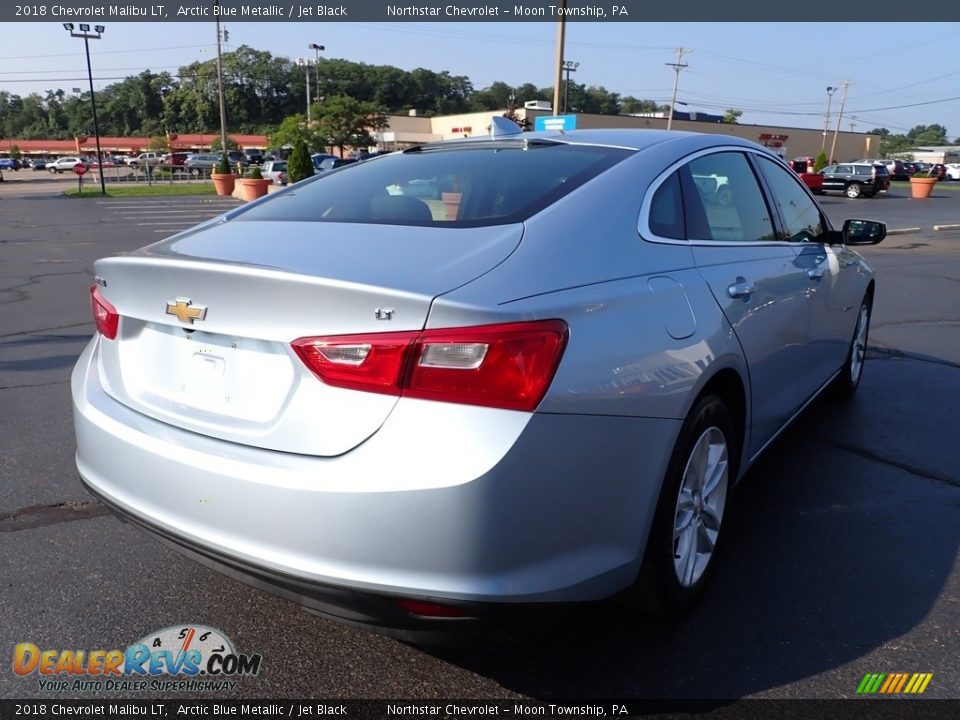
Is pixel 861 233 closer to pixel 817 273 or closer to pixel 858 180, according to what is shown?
pixel 817 273

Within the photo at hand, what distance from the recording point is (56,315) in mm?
7773

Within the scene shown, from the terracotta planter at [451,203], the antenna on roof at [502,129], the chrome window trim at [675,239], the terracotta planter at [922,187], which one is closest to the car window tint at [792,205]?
the chrome window trim at [675,239]

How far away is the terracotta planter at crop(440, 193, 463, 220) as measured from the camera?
2.57 m

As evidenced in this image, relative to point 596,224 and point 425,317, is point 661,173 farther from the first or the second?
point 425,317

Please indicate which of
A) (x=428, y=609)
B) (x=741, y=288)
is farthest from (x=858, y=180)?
(x=428, y=609)

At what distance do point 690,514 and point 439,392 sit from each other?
1.22m

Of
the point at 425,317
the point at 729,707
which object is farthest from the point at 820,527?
the point at 425,317

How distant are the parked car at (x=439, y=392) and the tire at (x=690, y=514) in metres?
0.01

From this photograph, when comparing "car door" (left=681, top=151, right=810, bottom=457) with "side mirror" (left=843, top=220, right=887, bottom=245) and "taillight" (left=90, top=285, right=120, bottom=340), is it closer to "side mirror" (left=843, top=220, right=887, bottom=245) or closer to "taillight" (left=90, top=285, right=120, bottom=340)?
"side mirror" (left=843, top=220, right=887, bottom=245)

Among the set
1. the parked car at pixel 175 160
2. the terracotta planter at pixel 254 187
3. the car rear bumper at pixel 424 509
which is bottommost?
the parked car at pixel 175 160

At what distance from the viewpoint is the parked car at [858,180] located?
35781 mm

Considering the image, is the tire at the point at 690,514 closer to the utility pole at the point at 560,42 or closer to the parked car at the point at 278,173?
the utility pole at the point at 560,42

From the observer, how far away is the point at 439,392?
73.6 inches

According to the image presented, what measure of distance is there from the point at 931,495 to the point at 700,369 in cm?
209
